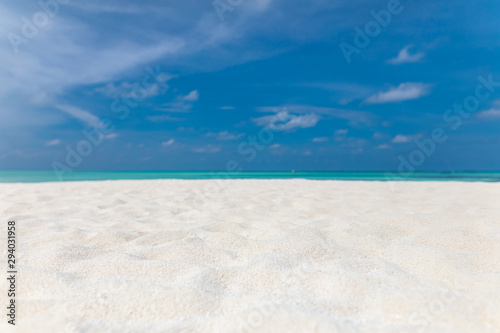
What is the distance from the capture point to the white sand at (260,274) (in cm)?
111

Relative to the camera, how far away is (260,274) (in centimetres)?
152

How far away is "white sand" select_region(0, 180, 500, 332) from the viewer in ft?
3.65

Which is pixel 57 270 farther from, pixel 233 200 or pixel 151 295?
pixel 233 200

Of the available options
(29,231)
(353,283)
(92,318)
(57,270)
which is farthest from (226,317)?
(29,231)

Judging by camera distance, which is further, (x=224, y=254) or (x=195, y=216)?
(x=195, y=216)

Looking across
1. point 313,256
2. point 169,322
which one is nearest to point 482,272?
point 313,256

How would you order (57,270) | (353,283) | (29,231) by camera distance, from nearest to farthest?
(353,283) < (57,270) < (29,231)

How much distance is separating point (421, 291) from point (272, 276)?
0.66m

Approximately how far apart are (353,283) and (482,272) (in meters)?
0.72

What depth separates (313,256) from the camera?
6.07ft

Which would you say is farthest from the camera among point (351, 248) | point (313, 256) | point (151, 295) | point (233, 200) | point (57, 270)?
point (233, 200)

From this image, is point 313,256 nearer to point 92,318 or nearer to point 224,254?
point 224,254

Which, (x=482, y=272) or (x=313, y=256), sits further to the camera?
(x=313, y=256)

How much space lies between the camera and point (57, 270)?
161 cm
